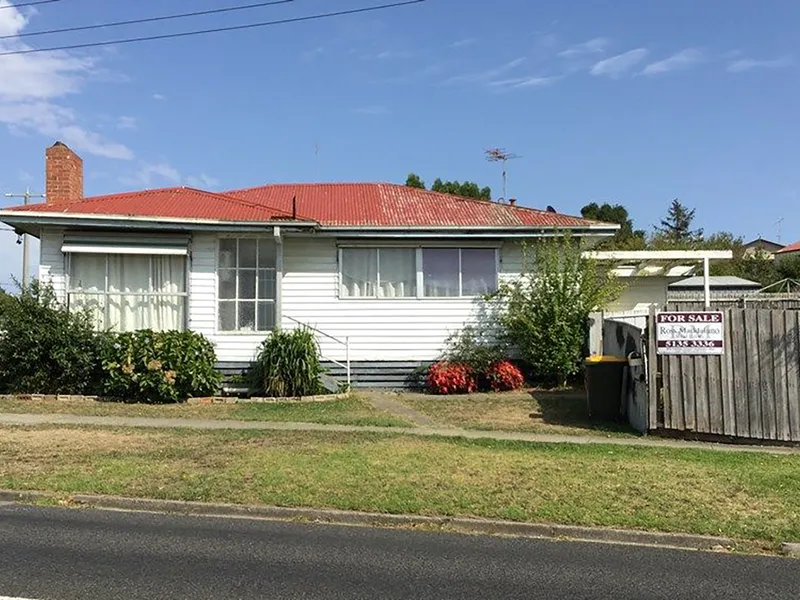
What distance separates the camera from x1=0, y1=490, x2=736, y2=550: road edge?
243 inches

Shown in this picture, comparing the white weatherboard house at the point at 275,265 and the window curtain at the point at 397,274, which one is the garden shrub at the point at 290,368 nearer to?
the white weatherboard house at the point at 275,265

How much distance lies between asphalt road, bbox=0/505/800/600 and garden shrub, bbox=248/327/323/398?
7.43 metres

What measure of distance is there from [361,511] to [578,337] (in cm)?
942

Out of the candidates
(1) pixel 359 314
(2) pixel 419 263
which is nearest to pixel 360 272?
(1) pixel 359 314

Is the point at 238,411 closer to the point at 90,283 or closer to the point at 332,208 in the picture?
the point at 90,283

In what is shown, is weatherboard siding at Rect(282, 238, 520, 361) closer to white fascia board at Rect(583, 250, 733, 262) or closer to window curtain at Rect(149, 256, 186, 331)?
window curtain at Rect(149, 256, 186, 331)

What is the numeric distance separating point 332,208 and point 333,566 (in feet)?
41.6

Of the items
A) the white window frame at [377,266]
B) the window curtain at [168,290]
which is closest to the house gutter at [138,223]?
the window curtain at [168,290]

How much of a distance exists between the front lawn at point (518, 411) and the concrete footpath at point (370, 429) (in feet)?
1.52

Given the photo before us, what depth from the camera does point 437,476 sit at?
311 inches

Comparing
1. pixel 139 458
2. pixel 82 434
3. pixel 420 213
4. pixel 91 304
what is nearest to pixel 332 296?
pixel 420 213

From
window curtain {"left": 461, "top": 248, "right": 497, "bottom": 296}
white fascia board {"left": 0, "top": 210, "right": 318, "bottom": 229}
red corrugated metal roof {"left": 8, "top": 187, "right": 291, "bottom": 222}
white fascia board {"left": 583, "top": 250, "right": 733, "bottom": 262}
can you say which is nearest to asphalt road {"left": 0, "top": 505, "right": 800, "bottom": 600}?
white fascia board {"left": 0, "top": 210, "right": 318, "bottom": 229}

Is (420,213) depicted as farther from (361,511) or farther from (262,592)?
(262,592)

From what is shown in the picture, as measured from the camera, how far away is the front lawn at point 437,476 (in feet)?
22.1
